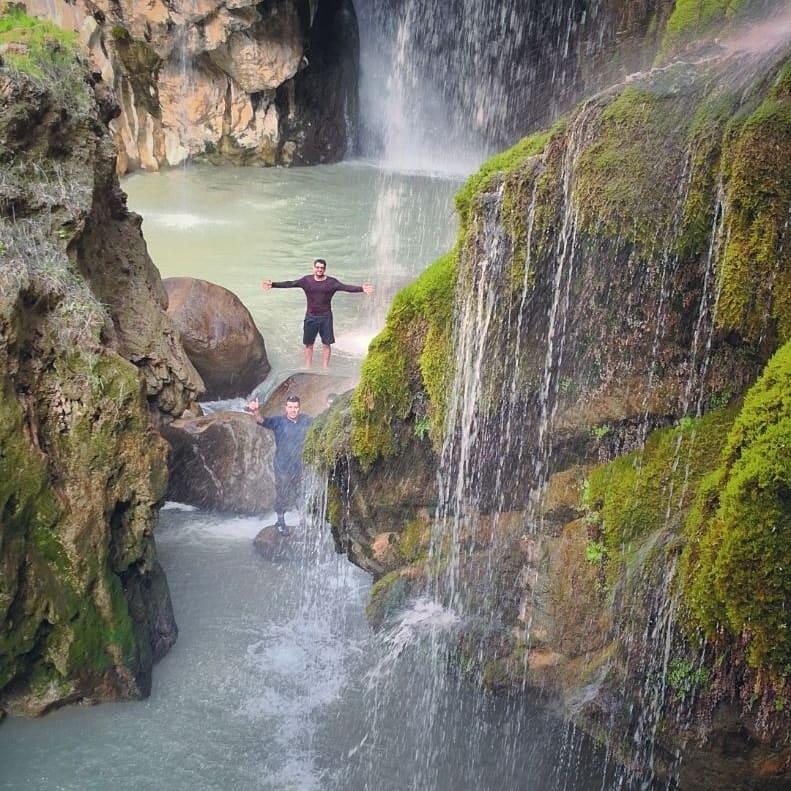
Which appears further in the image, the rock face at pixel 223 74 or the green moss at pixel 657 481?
the rock face at pixel 223 74

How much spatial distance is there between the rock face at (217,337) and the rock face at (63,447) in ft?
12.2

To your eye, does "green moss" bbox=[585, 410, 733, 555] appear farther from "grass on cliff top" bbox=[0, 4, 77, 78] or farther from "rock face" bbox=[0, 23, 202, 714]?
"grass on cliff top" bbox=[0, 4, 77, 78]

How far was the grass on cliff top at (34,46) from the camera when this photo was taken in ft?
22.8

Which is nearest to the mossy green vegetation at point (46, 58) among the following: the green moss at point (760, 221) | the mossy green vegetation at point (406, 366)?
the mossy green vegetation at point (406, 366)

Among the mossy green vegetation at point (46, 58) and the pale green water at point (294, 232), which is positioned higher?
the mossy green vegetation at point (46, 58)

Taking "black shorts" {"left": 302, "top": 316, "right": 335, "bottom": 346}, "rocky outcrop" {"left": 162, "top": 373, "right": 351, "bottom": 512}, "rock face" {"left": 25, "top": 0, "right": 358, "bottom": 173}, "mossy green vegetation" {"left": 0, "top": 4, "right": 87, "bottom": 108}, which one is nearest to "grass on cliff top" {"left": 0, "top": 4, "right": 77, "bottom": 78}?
"mossy green vegetation" {"left": 0, "top": 4, "right": 87, "bottom": 108}

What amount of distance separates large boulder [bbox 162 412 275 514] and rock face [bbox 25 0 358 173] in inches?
378

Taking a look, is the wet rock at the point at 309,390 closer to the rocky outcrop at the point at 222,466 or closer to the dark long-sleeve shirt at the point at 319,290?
the rocky outcrop at the point at 222,466

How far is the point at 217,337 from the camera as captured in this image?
1101 cm

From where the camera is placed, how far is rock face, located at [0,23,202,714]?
6.07 metres

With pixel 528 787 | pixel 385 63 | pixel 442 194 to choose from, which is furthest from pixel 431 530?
pixel 385 63

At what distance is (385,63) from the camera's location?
2152cm

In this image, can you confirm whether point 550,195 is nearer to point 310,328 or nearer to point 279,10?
point 310,328

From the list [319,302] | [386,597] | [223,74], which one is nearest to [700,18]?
[386,597]
